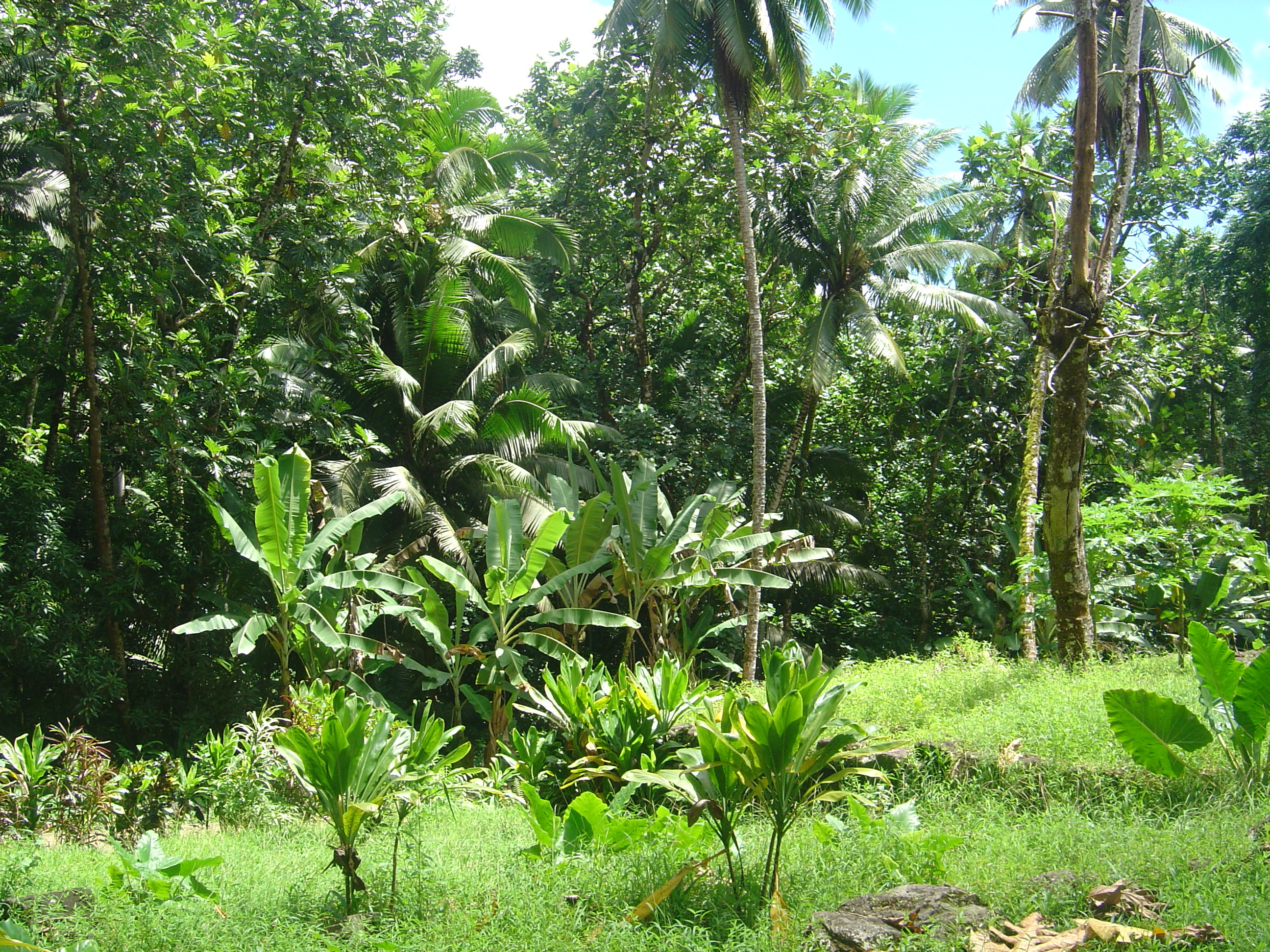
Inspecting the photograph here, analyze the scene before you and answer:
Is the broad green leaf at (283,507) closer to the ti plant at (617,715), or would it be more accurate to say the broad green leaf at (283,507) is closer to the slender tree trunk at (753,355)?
the ti plant at (617,715)

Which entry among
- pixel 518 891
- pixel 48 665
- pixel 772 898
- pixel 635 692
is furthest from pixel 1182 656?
pixel 48 665

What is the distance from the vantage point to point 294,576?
780 centimetres

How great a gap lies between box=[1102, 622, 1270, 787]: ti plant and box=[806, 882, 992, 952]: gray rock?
1.58 meters

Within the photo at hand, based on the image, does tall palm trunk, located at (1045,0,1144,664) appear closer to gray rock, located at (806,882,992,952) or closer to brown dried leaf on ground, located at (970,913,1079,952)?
gray rock, located at (806,882,992,952)

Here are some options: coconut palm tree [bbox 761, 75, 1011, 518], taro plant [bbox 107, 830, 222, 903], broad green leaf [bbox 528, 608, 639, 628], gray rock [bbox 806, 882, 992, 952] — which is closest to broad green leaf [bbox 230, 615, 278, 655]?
broad green leaf [bbox 528, 608, 639, 628]

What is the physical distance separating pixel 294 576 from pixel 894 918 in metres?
5.86

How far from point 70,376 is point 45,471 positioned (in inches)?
41.9

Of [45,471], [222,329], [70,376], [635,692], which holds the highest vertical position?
[222,329]

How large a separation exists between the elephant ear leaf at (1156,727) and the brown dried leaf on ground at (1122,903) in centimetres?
130

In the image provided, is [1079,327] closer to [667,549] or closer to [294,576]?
[667,549]

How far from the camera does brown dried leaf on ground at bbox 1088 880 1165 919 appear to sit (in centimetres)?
338

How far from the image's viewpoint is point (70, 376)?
30.6ft

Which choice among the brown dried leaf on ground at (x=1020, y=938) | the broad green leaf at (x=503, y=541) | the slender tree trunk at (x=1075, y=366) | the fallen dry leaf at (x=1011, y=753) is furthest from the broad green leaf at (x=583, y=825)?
the slender tree trunk at (x=1075, y=366)

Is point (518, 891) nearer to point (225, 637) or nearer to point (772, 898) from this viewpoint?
point (772, 898)
